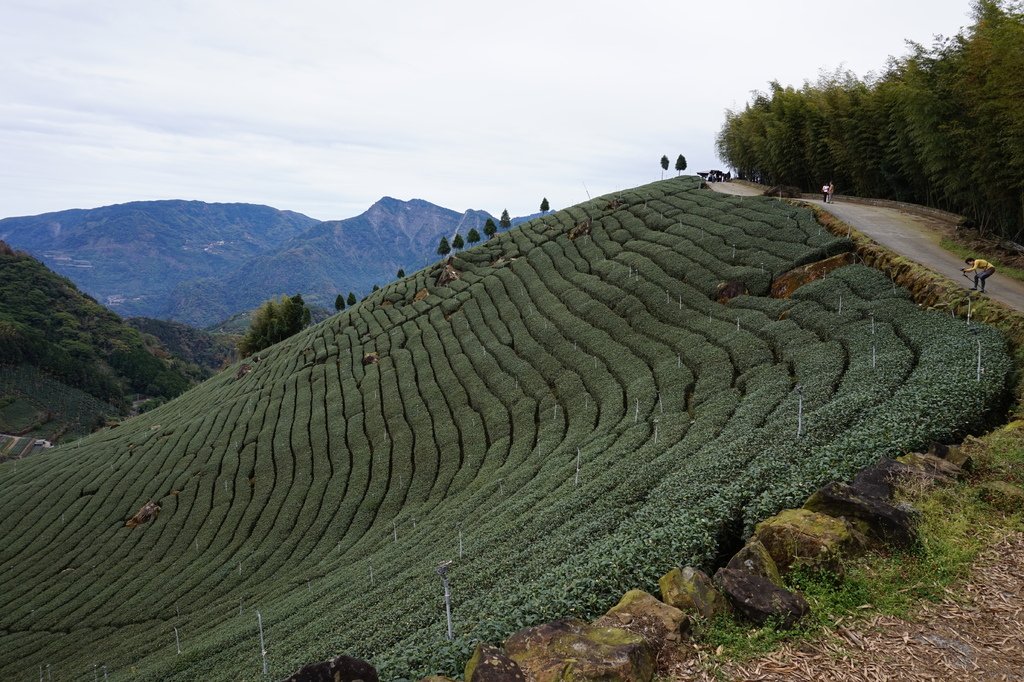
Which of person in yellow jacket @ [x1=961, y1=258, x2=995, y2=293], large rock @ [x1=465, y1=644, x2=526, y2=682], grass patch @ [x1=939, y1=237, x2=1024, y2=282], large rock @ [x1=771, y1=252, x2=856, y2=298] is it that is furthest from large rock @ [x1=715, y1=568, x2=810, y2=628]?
large rock @ [x1=771, y1=252, x2=856, y2=298]

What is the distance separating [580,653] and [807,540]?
3888mm

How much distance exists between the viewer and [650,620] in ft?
24.8

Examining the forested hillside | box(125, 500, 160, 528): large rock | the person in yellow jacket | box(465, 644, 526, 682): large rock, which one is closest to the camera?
box(465, 644, 526, 682): large rock

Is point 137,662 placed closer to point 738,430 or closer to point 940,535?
point 738,430

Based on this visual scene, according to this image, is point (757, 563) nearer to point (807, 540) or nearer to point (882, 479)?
point (807, 540)

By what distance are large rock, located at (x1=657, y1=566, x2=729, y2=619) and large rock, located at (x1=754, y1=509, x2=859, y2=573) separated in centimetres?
139

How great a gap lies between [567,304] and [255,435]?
27792 millimetres

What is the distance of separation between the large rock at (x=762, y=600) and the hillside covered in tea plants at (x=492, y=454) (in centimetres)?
173

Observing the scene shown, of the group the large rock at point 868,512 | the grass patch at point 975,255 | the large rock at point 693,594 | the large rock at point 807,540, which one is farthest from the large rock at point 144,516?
the grass patch at point 975,255

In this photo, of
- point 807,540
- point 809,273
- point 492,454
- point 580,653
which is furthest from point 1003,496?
point 809,273

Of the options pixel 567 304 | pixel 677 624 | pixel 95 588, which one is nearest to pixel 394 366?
pixel 567 304

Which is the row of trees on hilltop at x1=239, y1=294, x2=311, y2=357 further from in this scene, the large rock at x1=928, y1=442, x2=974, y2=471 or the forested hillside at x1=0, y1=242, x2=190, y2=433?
the large rock at x1=928, y1=442, x2=974, y2=471

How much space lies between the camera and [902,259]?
28.0 m

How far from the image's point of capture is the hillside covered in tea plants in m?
12.8
